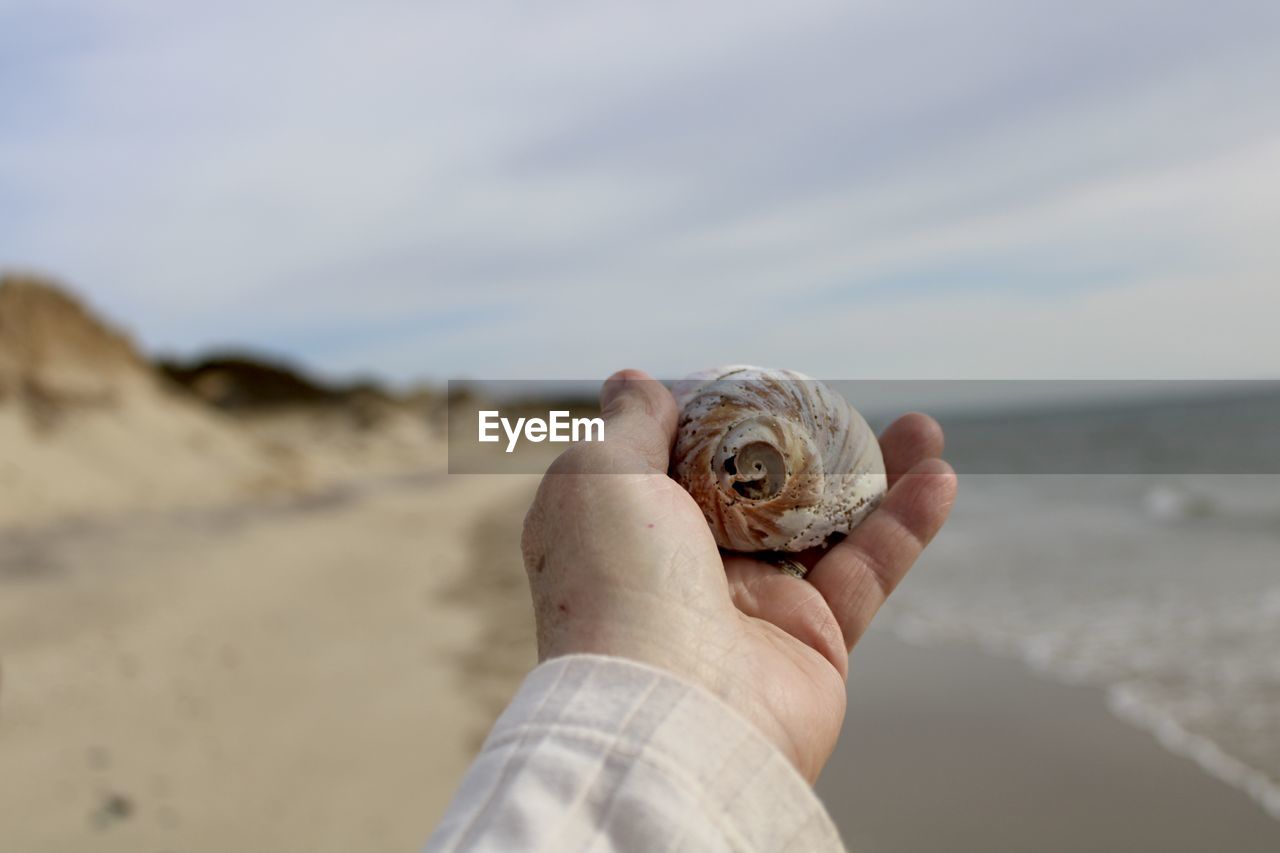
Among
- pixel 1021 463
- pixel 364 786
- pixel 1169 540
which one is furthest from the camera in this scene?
pixel 1021 463

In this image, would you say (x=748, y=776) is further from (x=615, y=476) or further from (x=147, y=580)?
(x=147, y=580)

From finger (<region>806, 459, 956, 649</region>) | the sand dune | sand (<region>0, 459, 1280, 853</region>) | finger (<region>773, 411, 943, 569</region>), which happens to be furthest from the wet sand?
the sand dune

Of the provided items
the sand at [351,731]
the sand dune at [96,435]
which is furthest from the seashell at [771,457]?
the sand dune at [96,435]

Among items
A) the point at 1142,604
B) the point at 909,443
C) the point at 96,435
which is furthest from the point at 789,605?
the point at 96,435

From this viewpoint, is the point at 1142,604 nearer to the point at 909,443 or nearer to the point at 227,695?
the point at 909,443

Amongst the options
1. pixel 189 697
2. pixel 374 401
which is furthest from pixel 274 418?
pixel 189 697

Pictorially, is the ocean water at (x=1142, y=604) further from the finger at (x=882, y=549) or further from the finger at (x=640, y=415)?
the finger at (x=640, y=415)
